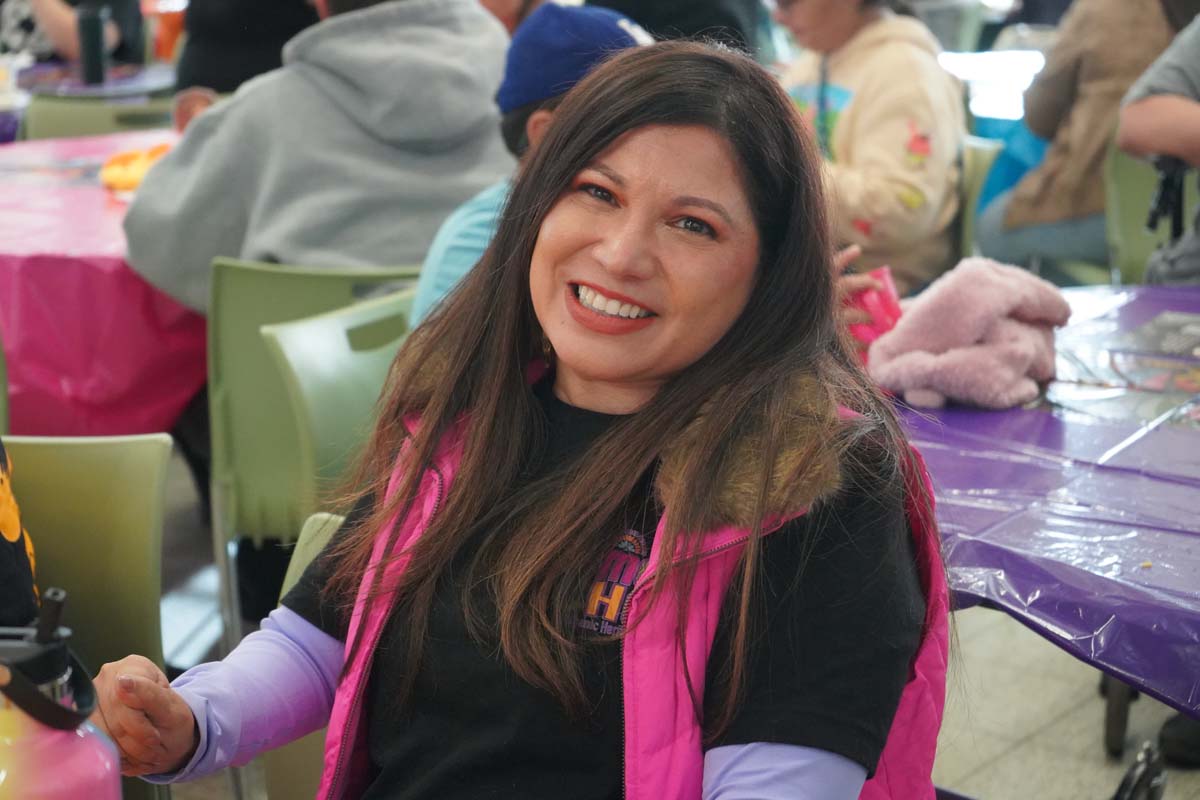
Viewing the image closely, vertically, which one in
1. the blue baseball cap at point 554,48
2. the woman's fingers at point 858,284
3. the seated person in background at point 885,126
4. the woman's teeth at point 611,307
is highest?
the woman's teeth at point 611,307

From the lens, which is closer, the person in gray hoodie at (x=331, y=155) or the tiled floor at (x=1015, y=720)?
the tiled floor at (x=1015, y=720)

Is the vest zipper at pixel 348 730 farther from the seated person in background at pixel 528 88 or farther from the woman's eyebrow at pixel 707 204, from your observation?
the seated person in background at pixel 528 88

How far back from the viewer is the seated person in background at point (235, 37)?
358 centimetres

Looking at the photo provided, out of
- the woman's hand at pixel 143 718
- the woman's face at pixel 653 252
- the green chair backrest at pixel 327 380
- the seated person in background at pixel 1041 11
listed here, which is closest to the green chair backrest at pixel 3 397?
the green chair backrest at pixel 327 380

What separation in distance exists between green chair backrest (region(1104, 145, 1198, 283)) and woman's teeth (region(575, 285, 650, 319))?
2420mm

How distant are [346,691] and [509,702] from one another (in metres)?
0.17

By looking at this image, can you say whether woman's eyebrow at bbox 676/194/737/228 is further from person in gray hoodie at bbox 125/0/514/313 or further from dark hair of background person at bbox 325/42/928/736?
person in gray hoodie at bbox 125/0/514/313

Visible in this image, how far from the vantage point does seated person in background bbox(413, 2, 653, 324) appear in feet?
6.55

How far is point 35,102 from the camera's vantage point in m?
4.30

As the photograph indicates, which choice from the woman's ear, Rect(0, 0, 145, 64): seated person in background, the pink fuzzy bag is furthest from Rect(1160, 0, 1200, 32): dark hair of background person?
Rect(0, 0, 145, 64): seated person in background

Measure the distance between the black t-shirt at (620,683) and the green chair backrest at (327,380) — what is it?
0.79 m

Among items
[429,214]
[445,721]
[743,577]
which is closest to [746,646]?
[743,577]

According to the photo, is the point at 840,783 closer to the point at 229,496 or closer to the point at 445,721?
the point at 445,721

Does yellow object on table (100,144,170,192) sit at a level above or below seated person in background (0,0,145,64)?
above
